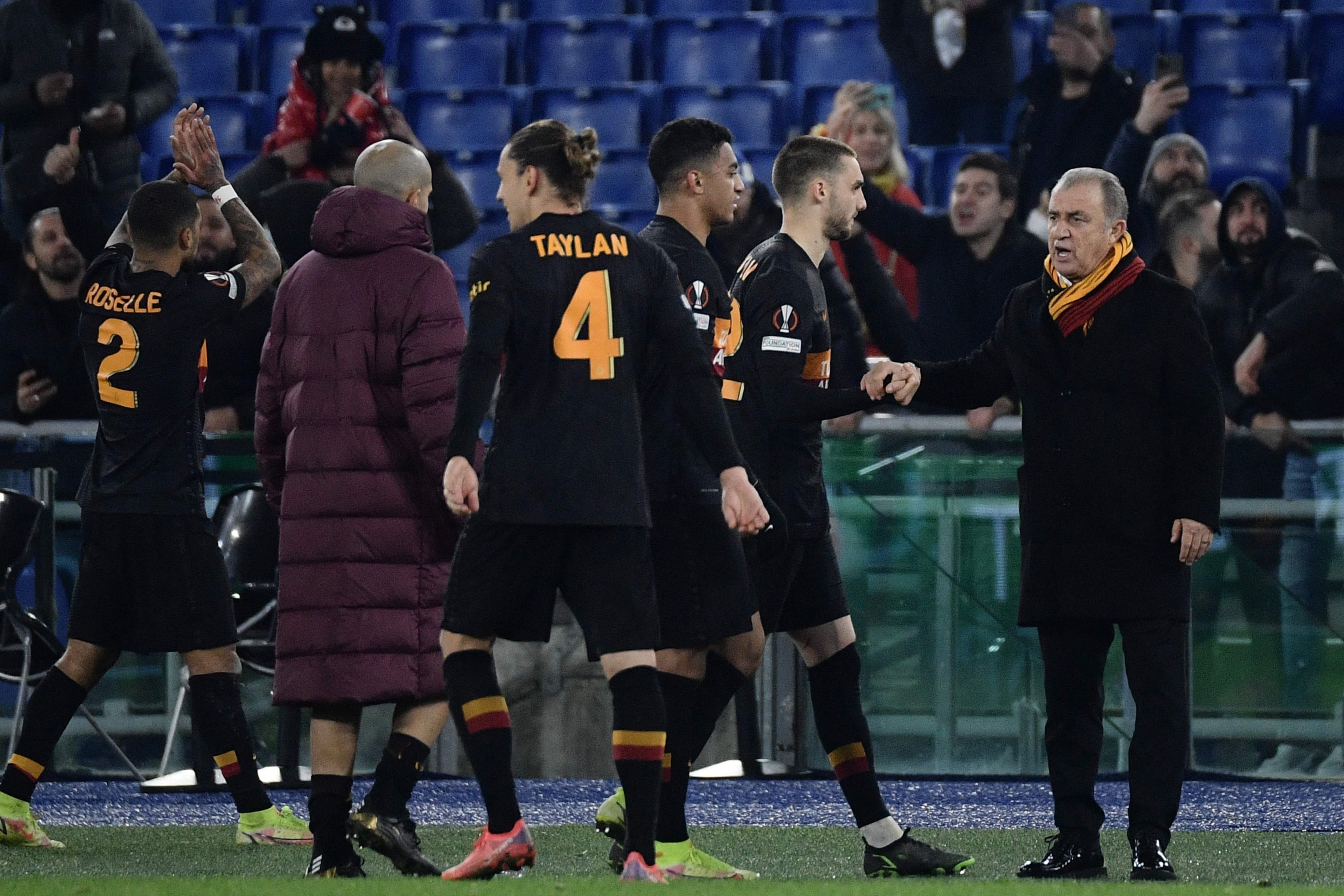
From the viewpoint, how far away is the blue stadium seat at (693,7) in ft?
37.4

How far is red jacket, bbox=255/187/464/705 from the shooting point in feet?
13.9

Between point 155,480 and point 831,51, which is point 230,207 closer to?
point 155,480

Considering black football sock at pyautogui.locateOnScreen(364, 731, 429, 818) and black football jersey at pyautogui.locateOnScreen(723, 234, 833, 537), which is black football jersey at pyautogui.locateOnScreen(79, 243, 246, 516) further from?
black football jersey at pyautogui.locateOnScreen(723, 234, 833, 537)

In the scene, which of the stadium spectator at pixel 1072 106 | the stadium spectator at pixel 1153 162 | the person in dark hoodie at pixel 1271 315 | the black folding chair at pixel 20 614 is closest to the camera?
the black folding chair at pixel 20 614

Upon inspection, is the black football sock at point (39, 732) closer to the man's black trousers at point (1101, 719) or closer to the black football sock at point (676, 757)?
the black football sock at point (676, 757)

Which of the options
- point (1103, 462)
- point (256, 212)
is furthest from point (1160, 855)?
point (256, 212)

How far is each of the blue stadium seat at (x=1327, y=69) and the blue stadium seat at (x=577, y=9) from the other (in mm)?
3936

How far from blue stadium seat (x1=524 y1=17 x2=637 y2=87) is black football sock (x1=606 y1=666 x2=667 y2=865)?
8.04 meters

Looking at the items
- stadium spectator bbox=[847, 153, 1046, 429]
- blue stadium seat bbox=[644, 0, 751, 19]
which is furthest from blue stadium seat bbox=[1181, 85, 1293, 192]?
blue stadium seat bbox=[644, 0, 751, 19]

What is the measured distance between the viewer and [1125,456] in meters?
4.27

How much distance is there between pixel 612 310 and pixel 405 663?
1044 millimetres

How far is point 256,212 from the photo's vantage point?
9273 millimetres

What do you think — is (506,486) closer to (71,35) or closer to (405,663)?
(405,663)

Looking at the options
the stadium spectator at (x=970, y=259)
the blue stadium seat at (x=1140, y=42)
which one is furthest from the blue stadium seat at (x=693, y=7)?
the stadium spectator at (x=970, y=259)
